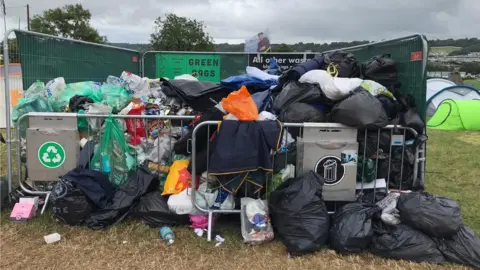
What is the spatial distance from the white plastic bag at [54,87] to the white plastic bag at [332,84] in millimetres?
2818

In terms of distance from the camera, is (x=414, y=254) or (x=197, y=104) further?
(x=197, y=104)

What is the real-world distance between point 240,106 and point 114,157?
1573 millimetres

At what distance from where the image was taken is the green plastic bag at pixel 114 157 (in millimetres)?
4312

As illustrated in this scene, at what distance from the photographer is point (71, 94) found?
482cm

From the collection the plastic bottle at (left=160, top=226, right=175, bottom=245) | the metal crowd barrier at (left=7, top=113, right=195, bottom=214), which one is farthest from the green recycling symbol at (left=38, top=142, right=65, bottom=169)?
the plastic bottle at (left=160, top=226, right=175, bottom=245)

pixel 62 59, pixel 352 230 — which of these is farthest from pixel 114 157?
pixel 352 230

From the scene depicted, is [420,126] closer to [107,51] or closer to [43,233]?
[43,233]

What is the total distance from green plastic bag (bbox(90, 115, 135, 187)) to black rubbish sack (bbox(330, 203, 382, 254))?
223 cm

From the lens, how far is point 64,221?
12.9 feet

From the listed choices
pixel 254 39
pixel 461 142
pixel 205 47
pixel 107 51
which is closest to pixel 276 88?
pixel 107 51

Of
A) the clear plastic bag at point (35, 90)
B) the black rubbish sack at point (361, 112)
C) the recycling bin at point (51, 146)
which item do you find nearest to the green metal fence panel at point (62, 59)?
the clear plastic bag at point (35, 90)

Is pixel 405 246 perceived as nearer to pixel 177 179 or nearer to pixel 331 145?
pixel 331 145

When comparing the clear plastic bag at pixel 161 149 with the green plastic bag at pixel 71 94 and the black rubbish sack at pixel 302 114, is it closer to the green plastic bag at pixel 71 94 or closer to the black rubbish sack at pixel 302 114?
the green plastic bag at pixel 71 94

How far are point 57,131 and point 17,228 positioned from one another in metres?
1.01
